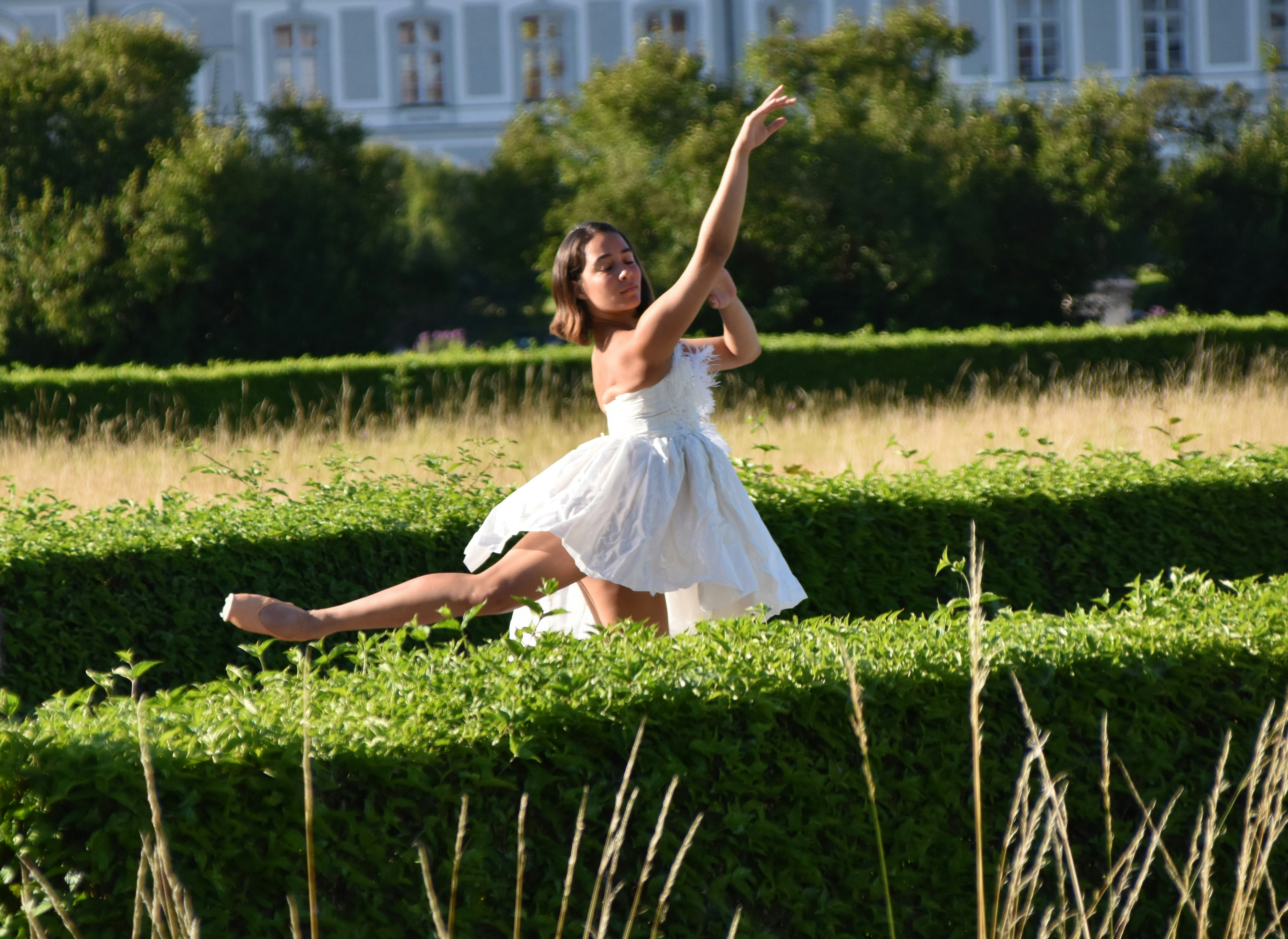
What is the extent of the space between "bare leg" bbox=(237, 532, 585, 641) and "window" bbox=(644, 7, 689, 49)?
96.0 ft

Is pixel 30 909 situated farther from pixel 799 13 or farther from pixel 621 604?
pixel 799 13

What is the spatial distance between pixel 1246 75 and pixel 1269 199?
10289 mm

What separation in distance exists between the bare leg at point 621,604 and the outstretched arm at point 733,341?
729 mm

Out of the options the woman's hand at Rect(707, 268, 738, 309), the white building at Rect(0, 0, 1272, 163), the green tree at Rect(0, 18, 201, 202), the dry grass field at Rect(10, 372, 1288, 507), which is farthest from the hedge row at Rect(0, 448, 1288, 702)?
the white building at Rect(0, 0, 1272, 163)

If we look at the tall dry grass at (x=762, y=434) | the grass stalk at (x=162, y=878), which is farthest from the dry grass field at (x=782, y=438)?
the grass stalk at (x=162, y=878)

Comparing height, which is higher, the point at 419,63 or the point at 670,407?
the point at 419,63

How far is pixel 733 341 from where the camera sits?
4.04 meters

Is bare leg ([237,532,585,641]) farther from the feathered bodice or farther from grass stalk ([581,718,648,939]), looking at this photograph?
grass stalk ([581,718,648,939])

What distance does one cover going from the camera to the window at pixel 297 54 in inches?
1255

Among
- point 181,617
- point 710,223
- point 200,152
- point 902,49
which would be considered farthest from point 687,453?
point 902,49

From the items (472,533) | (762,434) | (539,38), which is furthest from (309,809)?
(539,38)

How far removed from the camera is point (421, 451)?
9.08m

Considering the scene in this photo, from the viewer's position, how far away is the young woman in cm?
339

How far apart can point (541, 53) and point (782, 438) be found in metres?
24.6
